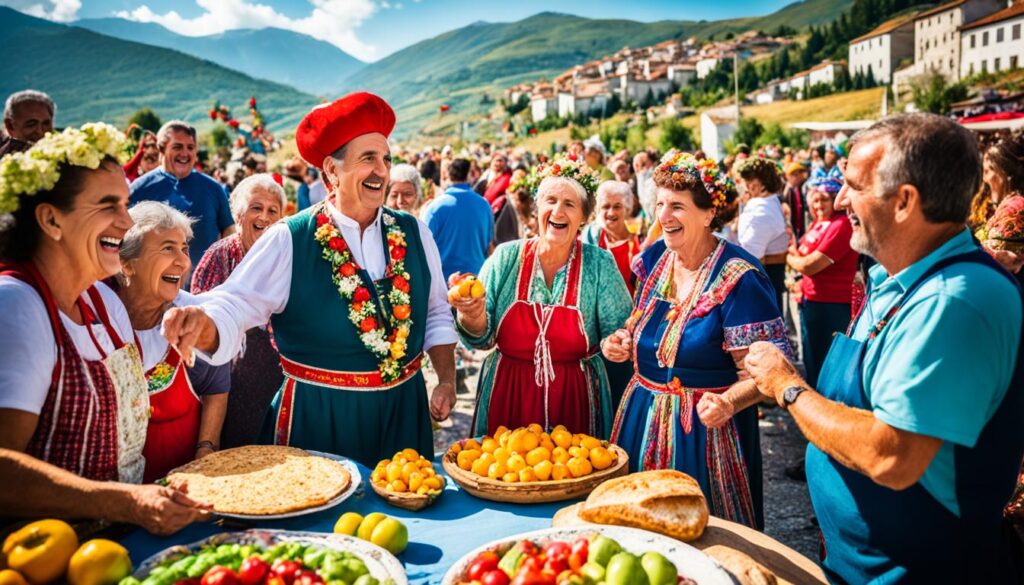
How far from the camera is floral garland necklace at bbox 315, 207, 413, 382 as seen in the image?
10.4 feet

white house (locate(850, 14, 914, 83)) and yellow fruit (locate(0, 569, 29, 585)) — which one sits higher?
white house (locate(850, 14, 914, 83))

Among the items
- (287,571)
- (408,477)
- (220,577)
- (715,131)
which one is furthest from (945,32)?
(220,577)

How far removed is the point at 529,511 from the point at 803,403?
1091mm

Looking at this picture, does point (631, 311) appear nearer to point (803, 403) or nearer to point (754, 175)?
point (803, 403)

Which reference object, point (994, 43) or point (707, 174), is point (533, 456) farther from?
point (994, 43)

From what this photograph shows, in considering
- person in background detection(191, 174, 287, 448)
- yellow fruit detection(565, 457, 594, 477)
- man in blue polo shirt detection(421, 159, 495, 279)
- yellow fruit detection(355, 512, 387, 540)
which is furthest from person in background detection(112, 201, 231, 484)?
man in blue polo shirt detection(421, 159, 495, 279)

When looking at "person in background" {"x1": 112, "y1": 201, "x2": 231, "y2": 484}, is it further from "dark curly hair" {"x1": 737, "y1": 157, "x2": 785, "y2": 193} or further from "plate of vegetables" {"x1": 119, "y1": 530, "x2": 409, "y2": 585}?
"dark curly hair" {"x1": 737, "y1": 157, "x2": 785, "y2": 193}

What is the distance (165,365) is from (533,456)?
157 centimetres

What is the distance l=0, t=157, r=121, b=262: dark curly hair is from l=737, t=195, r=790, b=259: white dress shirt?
5880 millimetres

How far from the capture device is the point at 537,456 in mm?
2709

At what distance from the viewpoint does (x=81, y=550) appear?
1.89m

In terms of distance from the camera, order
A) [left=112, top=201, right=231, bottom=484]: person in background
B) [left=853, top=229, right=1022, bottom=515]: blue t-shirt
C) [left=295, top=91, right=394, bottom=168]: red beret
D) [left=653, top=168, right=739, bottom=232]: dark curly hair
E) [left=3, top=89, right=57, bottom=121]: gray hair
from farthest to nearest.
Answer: [left=3, top=89, right=57, bottom=121]: gray hair, [left=653, top=168, right=739, bottom=232]: dark curly hair, [left=295, top=91, right=394, bottom=168]: red beret, [left=112, top=201, right=231, bottom=484]: person in background, [left=853, top=229, right=1022, bottom=515]: blue t-shirt

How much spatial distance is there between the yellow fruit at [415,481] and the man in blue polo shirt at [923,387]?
4.43 ft

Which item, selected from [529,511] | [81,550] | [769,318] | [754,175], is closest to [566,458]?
[529,511]
